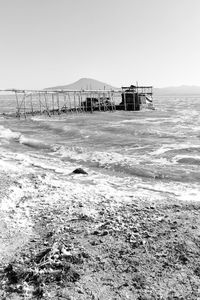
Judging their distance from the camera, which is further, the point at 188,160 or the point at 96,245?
the point at 188,160

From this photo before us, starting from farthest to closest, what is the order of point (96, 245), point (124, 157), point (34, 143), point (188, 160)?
point (34, 143)
point (124, 157)
point (188, 160)
point (96, 245)

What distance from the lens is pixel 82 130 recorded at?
98.6 ft

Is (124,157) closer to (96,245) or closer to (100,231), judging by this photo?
(100,231)

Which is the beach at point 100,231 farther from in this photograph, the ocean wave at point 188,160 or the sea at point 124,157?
the ocean wave at point 188,160

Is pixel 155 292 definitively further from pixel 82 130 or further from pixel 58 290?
pixel 82 130

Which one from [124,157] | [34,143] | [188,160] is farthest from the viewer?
[34,143]

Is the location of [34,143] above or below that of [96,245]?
below

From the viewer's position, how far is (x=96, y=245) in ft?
21.3

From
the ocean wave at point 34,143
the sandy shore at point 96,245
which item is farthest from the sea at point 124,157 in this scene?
the sandy shore at point 96,245

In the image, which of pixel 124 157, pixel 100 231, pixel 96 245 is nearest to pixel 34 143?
pixel 124 157

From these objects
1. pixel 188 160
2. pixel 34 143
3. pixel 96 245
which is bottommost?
pixel 188 160

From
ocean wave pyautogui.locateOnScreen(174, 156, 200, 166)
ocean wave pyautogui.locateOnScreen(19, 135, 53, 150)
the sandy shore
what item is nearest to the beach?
the sandy shore

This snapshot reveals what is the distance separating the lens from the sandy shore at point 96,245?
5.18 m

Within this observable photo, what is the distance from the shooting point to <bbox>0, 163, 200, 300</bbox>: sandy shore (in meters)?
5.18
